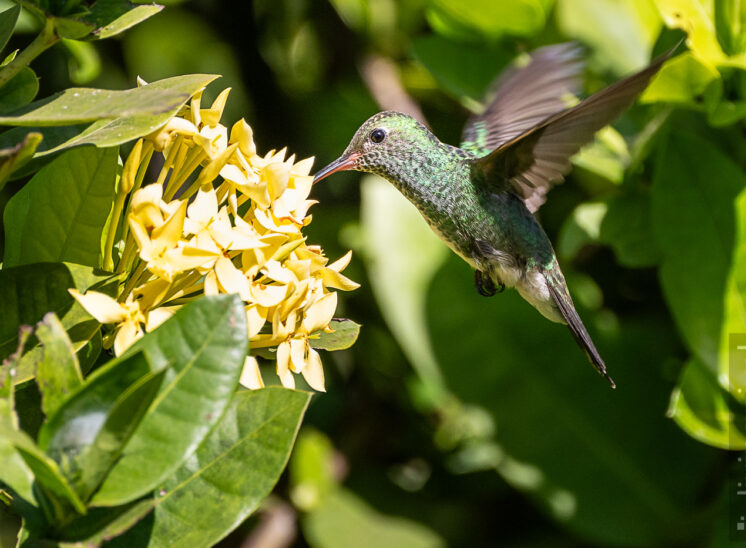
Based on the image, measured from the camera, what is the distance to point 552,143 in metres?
1.66

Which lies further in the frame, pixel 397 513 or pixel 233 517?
pixel 397 513

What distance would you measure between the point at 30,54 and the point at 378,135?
84cm

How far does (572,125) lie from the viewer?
5.20ft

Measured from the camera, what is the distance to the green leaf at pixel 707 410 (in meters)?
2.08

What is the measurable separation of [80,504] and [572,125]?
1.07 metres

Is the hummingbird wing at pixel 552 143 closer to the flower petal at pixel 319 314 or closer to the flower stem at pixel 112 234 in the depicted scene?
the flower petal at pixel 319 314

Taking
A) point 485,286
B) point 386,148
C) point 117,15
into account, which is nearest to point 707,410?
point 485,286

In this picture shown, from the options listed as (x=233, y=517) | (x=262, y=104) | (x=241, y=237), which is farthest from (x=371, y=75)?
(x=233, y=517)

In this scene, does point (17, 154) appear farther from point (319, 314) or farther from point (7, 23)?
point (319, 314)

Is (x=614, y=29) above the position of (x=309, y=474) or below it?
above

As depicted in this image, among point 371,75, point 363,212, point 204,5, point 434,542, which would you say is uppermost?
point 204,5

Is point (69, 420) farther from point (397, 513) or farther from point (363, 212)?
point (397, 513)

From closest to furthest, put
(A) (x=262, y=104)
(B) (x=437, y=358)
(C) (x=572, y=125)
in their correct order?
(C) (x=572, y=125), (B) (x=437, y=358), (A) (x=262, y=104)

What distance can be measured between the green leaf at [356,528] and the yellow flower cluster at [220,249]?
4.63ft
